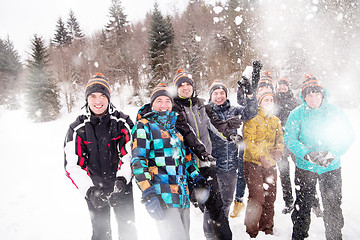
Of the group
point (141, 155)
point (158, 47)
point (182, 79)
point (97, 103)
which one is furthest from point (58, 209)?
point (158, 47)

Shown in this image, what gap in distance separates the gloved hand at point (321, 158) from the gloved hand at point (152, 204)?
1.98 m

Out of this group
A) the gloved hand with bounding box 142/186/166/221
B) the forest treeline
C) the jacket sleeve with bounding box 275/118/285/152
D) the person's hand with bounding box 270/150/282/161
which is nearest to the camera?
the gloved hand with bounding box 142/186/166/221

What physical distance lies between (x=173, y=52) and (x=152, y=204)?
2526 cm

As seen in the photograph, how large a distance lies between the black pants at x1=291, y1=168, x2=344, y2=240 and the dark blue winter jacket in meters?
0.92

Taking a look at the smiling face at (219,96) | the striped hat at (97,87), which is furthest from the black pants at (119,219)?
the smiling face at (219,96)

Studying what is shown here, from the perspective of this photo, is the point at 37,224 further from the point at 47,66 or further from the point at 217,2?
the point at 217,2

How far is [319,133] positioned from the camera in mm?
2775

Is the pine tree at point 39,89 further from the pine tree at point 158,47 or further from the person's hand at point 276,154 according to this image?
the person's hand at point 276,154

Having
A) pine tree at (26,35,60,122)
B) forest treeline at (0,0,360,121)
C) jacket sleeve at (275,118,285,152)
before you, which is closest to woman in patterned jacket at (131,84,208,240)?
jacket sleeve at (275,118,285,152)

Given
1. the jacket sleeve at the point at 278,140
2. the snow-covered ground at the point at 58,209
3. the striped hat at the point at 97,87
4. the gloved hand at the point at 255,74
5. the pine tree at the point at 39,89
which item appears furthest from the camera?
the pine tree at the point at 39,89

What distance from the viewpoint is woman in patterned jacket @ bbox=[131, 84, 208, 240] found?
1.98 m

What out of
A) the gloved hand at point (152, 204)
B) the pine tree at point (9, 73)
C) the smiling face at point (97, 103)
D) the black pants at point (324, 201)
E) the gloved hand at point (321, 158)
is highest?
the pine tree at point (9, 73)

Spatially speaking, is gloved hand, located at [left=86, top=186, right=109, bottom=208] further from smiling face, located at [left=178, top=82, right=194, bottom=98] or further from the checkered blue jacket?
smiling face, located at [left=178, top=82, right=194, bottom=98]

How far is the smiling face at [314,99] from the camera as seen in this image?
2.78m
